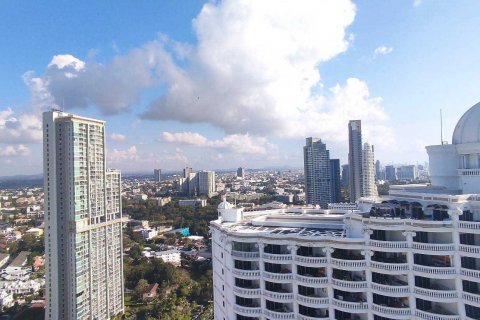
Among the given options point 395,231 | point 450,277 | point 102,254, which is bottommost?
point 102,254

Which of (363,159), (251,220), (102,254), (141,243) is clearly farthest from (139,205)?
(251,220)

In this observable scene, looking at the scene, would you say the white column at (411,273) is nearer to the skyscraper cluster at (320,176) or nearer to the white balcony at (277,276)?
the white balcony at (277,276)

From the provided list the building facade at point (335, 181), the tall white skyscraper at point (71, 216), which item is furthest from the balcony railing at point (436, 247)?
the building facade at point (335, 181)

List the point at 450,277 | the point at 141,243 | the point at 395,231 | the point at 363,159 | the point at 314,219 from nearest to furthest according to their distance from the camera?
1. the point at 450,277
2. the point at 395,231
3. the point at 314,219
4. the point at 141,243
5. the point at 363,159

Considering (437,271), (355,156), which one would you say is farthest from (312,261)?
(355,156)

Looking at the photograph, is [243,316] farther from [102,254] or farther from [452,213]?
[102,254]

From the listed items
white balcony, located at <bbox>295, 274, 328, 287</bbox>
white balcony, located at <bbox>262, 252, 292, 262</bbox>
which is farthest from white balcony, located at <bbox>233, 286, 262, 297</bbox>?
white balcony, located at <bbox>295, 274, 328, 287</bbox>
